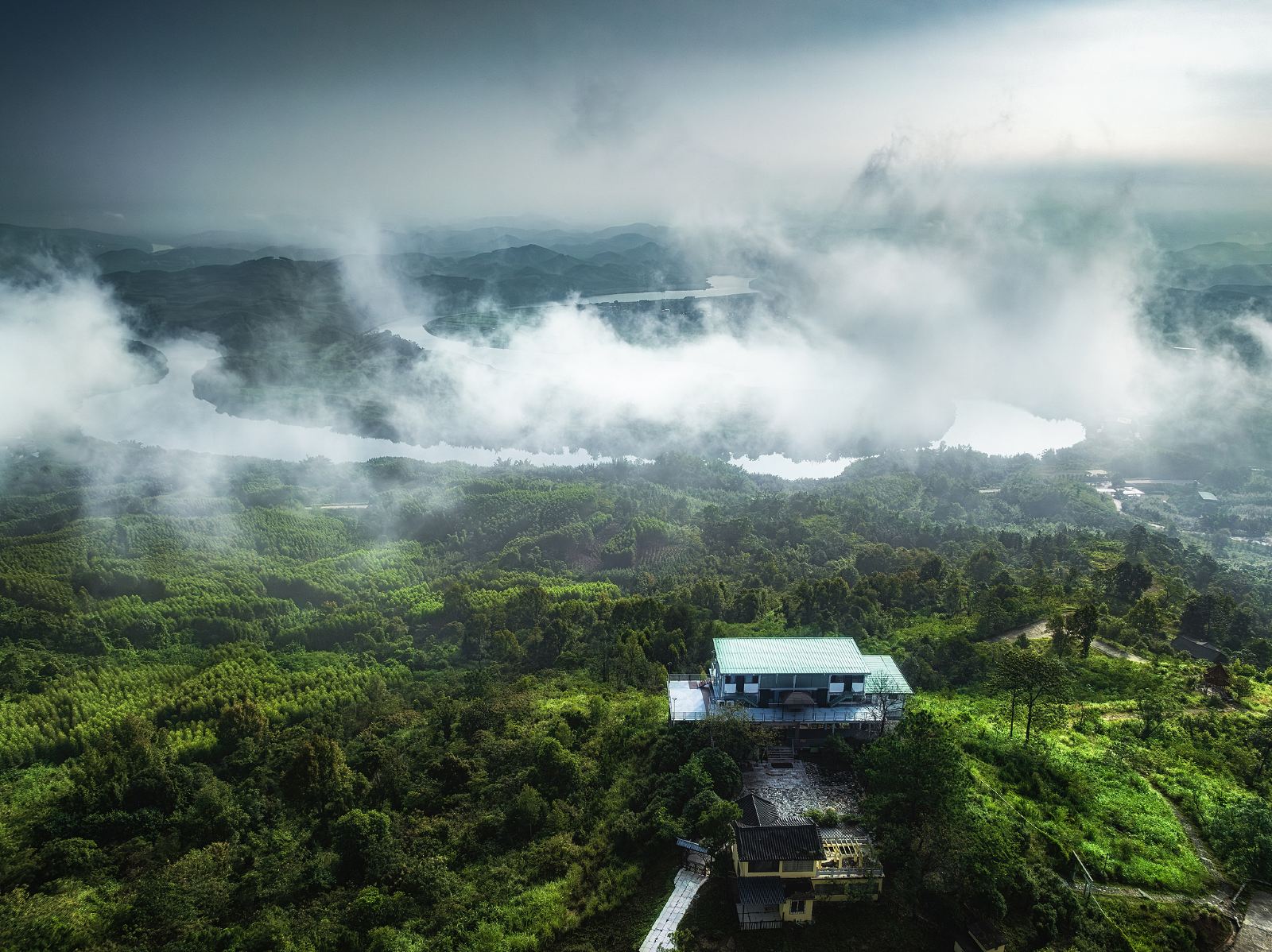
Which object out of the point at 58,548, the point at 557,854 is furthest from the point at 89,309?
the point at 557,854

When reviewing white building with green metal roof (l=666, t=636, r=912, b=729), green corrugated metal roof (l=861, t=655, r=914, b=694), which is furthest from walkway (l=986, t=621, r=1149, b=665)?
white building with green metal roof (l=666, t=636, r=912, b=729)

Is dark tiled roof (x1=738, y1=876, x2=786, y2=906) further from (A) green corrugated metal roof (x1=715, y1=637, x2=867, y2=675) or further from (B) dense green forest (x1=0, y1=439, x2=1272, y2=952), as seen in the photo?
(A) green corrugated metal roof (x1=715, y1=637, x2=867, y2=675)

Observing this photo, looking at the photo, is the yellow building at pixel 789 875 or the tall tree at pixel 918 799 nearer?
the yellow building at pixel 789 875

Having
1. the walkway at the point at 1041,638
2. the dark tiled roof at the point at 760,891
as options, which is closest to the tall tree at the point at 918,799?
the dark tiled roof at the point at 760,891

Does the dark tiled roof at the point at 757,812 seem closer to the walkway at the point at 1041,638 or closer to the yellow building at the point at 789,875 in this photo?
the yellow building at the point at 789,875

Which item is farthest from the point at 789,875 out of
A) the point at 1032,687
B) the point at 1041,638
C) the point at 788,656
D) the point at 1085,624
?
the point at 1041,638

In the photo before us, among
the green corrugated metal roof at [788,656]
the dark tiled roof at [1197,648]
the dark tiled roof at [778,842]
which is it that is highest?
the green corrugated metal roof at [788,656]

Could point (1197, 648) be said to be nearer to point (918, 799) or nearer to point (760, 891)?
point (918, 799)
